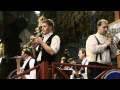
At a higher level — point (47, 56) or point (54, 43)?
point (54, 43)

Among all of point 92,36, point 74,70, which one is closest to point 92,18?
point 92,36

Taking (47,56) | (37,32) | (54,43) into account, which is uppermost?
(37,32)

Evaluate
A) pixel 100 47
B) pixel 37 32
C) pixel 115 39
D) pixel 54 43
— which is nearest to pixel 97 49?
pixel 100 47

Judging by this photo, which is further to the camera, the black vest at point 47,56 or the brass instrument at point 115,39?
the brass instrument at point 115,39

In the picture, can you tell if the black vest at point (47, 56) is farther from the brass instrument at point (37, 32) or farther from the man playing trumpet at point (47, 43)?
the brass instrument at point (37, 32)

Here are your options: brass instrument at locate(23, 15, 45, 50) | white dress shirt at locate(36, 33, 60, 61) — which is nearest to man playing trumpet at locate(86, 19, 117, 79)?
white dress shirt at locate(36, 33, 60, 61)

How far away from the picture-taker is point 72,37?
605 cm

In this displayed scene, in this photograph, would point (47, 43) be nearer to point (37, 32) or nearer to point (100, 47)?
point (37, 32)

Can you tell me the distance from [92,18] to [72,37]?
0.92 feet

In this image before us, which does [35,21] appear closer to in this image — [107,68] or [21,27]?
[21,27]

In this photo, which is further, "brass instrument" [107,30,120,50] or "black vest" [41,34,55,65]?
"brass instrument" [107,30,120,50]

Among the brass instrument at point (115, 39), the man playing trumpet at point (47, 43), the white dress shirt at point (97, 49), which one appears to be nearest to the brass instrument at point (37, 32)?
the man playing trumpet at point (47, 43)

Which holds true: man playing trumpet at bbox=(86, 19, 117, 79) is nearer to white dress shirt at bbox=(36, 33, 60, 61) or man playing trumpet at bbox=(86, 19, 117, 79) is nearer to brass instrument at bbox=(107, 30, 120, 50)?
brass instrument at bbox=(107, 30, 120, 50)
